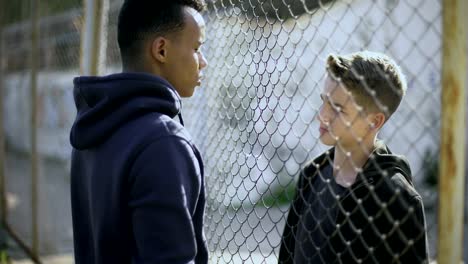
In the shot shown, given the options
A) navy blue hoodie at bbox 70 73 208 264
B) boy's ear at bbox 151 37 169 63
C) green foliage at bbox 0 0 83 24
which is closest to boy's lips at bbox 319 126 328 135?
navy blue hoodie at bbox 70 73 208 264

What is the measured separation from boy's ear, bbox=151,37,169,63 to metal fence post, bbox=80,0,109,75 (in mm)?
1560

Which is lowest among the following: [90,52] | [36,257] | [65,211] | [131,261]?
[65,211]

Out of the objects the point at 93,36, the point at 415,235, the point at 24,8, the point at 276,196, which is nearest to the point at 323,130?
the point at 415,235

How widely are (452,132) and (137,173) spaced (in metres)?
0.92

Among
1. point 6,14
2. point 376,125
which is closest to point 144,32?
point 376,125

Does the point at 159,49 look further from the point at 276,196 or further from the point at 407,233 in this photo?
the point at 276,196

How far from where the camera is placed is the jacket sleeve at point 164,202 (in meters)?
2.14

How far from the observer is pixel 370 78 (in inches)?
96.7

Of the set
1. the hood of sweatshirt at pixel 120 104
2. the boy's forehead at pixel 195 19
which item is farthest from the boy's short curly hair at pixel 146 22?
the hood of sweatshirt at pixel 120 104

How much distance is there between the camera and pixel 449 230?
1.71 m

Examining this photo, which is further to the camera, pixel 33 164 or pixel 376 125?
pixel 33 164

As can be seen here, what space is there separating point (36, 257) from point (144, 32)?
11.9 feet

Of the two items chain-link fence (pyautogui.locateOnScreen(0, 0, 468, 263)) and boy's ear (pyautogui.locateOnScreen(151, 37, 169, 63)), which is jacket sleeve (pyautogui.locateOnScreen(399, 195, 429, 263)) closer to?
chain-link fence (pyautogui.locateOnScreen(0, 0, 468, 263))

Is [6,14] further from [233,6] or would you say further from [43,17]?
[233,6]
